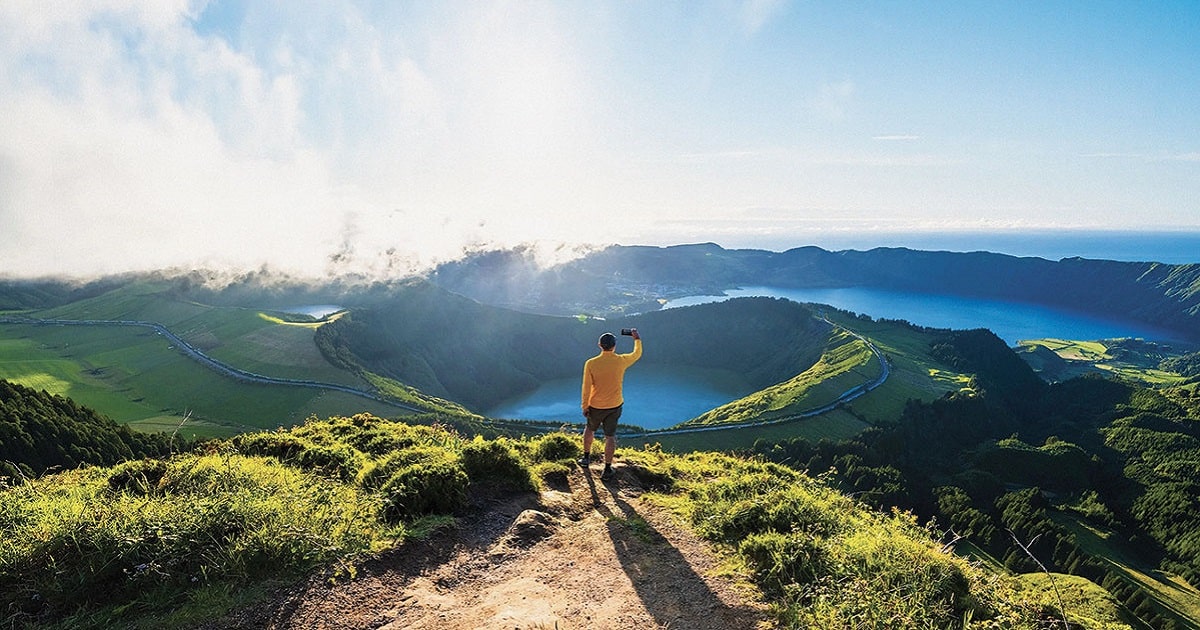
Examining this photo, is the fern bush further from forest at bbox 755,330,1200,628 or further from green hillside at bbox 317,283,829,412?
green hillside at bbox 317,283,829,412

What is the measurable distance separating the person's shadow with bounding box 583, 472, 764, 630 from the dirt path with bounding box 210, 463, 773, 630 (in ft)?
0.06

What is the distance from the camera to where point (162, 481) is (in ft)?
29.6

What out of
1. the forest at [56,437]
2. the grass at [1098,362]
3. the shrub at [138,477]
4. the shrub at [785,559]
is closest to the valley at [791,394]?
the grass at [1098,362]

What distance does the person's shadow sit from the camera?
286 inches

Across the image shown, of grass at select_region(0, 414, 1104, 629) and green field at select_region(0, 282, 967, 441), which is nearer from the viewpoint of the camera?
grass at select_region(0, 414, 1104, 629)

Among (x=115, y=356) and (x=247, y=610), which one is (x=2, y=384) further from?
(x=115, y=356)

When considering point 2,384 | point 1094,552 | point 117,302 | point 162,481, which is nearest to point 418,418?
point 2,384

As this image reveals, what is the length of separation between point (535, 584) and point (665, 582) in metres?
2.02

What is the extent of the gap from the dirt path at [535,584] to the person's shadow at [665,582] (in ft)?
0.06

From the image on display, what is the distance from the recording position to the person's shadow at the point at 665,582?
23.8 feet

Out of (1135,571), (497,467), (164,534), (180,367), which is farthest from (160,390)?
(1135,571)

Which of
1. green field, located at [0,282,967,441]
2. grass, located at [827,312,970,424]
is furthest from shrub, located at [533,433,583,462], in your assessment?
grass, located at [827,312,970,424]

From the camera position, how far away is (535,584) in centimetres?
809

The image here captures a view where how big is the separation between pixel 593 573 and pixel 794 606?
121 inches
